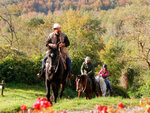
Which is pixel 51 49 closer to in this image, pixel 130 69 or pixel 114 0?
pixel 130 69

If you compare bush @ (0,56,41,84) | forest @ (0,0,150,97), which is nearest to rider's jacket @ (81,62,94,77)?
forest @ (0,0,150,97)

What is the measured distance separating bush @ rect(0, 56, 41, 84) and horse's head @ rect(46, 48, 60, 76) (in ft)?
47.3

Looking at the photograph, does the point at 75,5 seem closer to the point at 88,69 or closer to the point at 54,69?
the point at 88,69

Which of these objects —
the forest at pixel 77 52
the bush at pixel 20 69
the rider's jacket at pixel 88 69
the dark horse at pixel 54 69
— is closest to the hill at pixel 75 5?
the forest at pixel 77 52

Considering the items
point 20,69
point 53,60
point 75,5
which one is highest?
point 75,5

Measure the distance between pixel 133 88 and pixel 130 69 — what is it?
9.31ft

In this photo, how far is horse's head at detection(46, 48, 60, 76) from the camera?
29.0 ft

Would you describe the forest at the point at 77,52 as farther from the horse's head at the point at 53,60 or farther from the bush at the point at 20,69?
the horse's head at the point at 53,60

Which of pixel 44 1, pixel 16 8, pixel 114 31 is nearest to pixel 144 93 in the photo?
pixel 16 8

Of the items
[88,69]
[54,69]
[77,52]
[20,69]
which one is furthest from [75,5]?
[54,69]

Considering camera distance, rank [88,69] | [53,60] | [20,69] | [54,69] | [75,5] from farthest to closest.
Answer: [75,5]
[20,69]
[88,69]
[54,69]
[53,60]

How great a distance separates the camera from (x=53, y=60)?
8.89 meters

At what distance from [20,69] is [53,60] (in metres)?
16.0

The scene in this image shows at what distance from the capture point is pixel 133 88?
30281 mm
